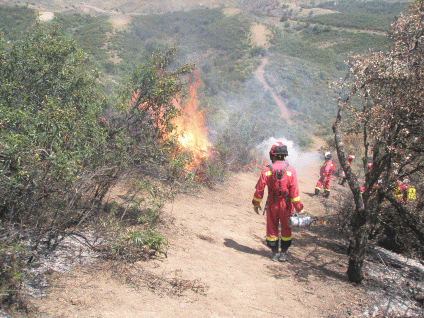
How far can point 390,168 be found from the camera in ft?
12.9

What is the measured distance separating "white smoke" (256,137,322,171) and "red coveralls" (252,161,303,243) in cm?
1004

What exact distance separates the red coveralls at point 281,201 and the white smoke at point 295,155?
32.9 feet

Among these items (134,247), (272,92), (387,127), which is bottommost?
(134,247)

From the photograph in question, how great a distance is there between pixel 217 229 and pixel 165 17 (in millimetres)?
49319

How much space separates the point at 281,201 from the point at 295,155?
47.2 ft

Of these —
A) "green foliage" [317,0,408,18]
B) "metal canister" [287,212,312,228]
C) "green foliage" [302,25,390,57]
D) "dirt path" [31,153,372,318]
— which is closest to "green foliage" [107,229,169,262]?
"dirt path" [31,153,372,318]

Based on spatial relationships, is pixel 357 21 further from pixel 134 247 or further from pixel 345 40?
pixel 134 247

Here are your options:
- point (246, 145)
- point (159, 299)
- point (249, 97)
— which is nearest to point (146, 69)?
point (159, 299)

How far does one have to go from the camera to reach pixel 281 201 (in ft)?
16.4

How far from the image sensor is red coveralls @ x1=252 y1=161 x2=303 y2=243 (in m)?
4.95

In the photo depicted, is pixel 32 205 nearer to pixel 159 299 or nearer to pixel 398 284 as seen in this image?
pixel 159 299

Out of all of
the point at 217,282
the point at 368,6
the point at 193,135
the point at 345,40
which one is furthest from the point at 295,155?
the point at 368,6

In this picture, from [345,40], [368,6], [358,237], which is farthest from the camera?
[368,6]

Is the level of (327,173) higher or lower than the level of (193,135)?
lower
